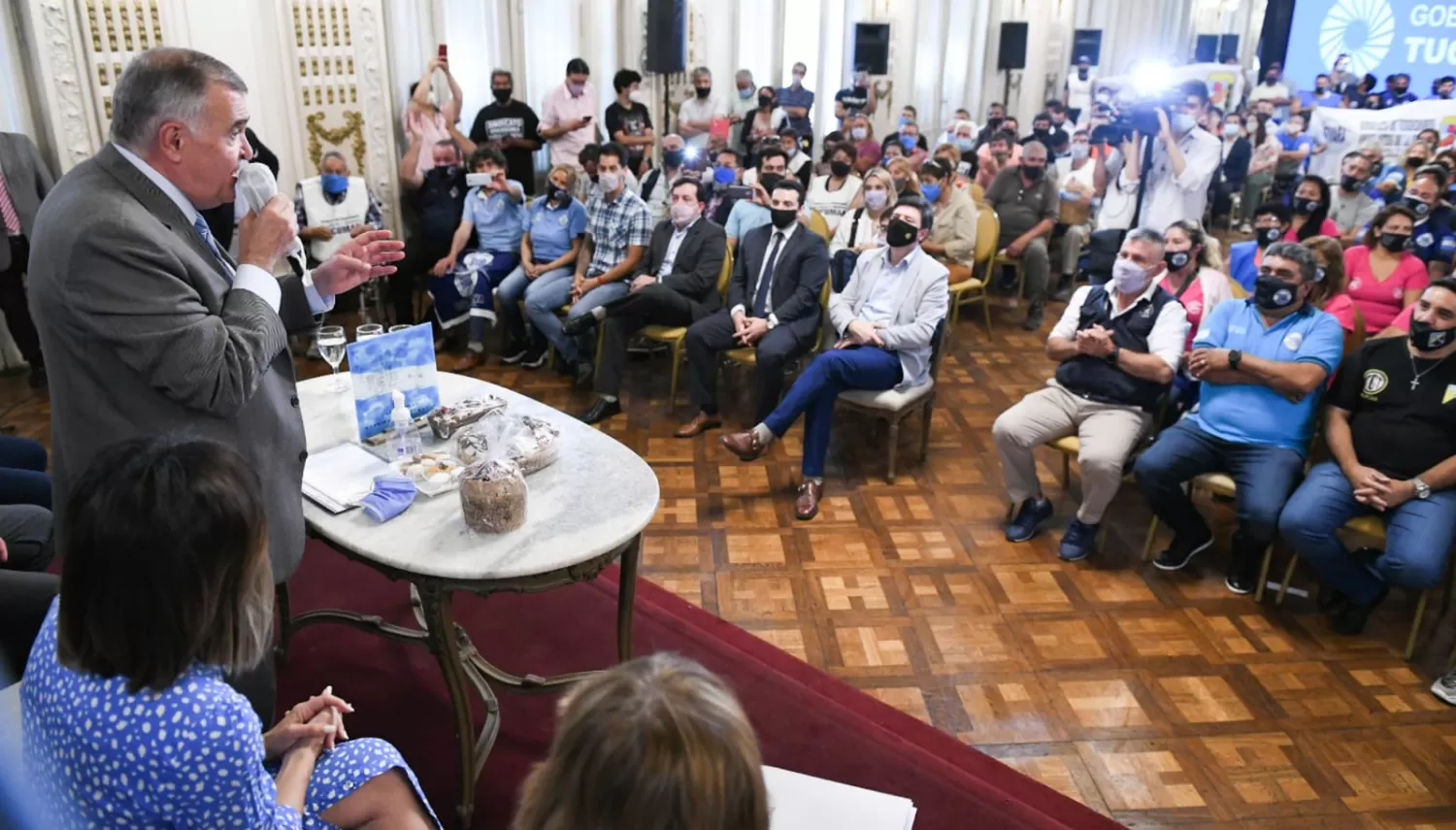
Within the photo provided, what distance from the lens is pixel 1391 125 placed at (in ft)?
26.2

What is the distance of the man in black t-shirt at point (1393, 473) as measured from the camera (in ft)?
10.0

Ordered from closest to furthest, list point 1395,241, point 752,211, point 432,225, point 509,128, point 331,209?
point 1395,241, point 752,211, point 331,209, point 432,225, point 509,128

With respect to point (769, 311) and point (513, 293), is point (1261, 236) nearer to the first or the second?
point (769, 311)

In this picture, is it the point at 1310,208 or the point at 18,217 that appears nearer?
the point at 18,217

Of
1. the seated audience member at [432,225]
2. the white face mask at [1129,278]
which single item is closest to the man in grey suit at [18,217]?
the seated audience member at [432,225]

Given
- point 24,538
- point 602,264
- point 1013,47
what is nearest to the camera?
point 24,538


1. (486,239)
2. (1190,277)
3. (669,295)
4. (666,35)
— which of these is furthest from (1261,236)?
(666,35)

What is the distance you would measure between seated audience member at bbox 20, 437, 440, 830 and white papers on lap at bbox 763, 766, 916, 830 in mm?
837

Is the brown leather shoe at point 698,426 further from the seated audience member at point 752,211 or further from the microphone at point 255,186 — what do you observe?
the microphone at point 255,186

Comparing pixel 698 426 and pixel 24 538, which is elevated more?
pixel 24 538

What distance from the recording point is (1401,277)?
4.39 metres

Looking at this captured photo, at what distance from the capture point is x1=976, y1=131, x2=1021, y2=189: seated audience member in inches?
296

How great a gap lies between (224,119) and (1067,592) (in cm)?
295

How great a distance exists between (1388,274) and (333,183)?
18.0 feet
